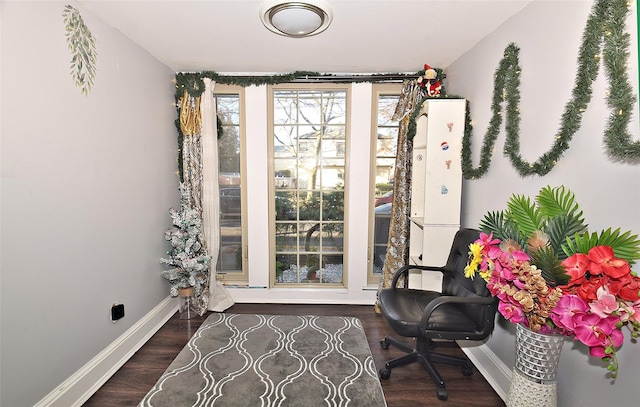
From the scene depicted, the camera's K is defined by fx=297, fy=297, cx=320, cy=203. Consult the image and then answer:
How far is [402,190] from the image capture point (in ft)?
9.64

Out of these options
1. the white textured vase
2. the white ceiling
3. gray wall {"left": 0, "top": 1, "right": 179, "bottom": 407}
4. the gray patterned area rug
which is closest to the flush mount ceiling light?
the white ceiling

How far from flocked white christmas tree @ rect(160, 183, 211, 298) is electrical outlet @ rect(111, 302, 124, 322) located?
55 cm

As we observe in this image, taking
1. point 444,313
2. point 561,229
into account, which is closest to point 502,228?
point 561,229

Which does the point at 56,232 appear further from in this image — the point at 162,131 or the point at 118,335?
the point at 162,131

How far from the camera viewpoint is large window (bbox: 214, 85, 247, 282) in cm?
319

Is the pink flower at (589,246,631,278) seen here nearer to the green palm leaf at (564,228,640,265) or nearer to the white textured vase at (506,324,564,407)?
the green palm leaf at (564,228,640,265)

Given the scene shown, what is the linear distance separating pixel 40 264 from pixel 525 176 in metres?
2.79

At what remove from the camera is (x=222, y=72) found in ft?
9.96

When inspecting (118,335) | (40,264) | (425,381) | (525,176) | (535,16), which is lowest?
(425,381)

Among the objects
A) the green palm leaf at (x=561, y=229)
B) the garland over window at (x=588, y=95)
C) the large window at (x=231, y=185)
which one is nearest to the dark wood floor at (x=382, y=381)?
the large window at (x=231, y=185)

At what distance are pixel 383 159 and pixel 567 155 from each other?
1.79 metres

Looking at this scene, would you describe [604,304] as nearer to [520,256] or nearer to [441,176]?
[520,256]

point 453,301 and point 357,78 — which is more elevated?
point 357,78

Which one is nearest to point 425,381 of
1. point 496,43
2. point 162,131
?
point 496,43
